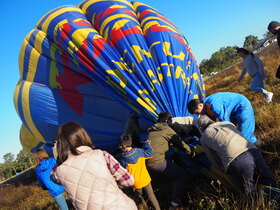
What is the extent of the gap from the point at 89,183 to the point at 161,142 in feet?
6.03

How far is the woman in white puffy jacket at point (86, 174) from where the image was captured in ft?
6.62

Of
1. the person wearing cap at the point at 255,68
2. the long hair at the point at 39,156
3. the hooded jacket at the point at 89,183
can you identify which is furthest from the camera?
the person wearing cap at the point at 255,68

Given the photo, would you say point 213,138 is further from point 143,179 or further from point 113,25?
point 113,25

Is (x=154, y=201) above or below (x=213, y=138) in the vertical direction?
below

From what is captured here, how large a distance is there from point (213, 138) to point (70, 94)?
12.0 ft

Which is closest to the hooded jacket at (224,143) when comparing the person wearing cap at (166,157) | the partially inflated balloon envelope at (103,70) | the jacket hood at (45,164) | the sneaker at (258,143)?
the person wearing cap at (166,157)

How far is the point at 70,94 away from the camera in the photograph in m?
5.55

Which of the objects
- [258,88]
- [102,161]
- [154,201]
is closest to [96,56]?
[154,201]

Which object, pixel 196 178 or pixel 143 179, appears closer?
pixel 143 179

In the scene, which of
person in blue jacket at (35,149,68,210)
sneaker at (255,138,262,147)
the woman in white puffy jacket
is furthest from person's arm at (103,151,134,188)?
sneaker at (255,138,262,147)

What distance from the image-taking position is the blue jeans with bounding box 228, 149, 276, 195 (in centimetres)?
255

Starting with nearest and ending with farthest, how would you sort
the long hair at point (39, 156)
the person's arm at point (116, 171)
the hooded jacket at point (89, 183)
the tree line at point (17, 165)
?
the hooded jacket at point (89, 183) < the person's arm at point (116, 171) < the long hair at point (39, 156) < the tree line at point (17, 165)

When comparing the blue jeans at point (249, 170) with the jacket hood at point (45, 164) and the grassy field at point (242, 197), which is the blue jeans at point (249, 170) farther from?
the jacket hood at point (45, 164)

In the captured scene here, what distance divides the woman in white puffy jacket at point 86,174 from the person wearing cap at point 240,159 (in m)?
1.11
